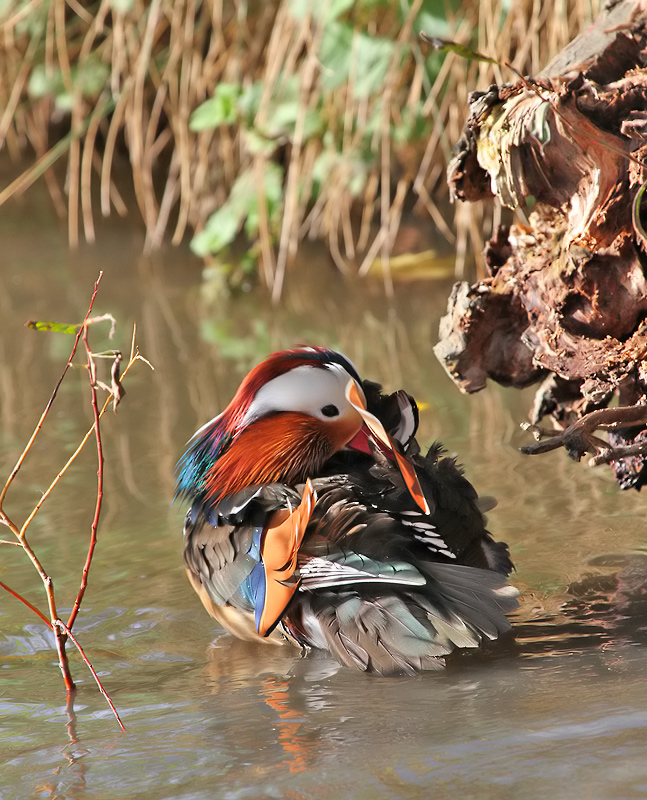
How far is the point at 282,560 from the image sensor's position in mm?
1629

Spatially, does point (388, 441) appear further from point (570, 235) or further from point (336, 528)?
point (570, 235)

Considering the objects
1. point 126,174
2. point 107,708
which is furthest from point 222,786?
point 126,174

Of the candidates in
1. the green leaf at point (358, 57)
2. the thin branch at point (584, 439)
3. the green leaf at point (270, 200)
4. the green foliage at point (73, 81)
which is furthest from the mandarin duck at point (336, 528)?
the green foliage at point (73, 81)

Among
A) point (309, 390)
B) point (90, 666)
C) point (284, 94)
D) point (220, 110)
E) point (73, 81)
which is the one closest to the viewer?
point (90, 666)

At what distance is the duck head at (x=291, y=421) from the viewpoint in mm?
1802

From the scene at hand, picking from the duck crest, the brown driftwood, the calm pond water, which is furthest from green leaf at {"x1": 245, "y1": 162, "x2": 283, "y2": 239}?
the duck crest

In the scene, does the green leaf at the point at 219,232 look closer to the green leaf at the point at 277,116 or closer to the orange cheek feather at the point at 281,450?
the green leaf at the point at 277,116

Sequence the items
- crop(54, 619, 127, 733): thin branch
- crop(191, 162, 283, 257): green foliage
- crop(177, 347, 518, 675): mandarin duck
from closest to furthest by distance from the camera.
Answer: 1. crop(54, 619, 127, 733): thin branch
2. crop(177, 347, 518, 675): mandarin duck
3. crop(191, 162, 283, 257): green foliage

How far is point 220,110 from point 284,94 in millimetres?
327

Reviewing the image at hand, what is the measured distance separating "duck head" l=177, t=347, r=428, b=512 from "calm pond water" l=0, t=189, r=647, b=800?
0.30m

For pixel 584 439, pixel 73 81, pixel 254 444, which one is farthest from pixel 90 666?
pixel 73 81

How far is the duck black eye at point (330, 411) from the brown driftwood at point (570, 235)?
29 centimetres

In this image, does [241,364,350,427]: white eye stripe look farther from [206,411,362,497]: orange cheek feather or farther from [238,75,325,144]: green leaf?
[238,75,325,144]: green leaf

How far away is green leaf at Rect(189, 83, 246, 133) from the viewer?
14.2ft
